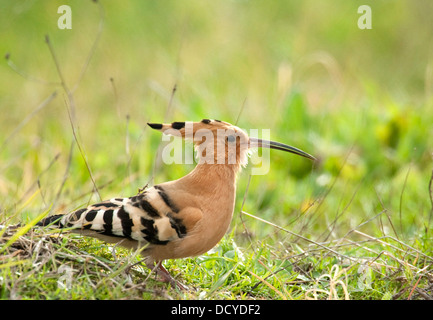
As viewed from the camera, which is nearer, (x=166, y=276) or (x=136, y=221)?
(x=136, y=221)

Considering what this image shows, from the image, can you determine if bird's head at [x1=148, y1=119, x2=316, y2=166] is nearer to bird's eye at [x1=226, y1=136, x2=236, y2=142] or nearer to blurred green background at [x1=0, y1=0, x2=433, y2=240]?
bird's eye at [x1=226, y1=136, x2=236, y2=142]

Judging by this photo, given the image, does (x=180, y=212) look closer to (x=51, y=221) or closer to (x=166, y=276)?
(x=166, y=276)

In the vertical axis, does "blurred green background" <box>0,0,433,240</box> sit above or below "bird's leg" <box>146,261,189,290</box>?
above

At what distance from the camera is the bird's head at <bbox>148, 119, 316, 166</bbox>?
2855mm

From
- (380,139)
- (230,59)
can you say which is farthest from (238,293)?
(230,59)

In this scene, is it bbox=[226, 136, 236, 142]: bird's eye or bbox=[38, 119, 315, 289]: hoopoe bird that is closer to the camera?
bbox=[38, 119, 315, 289]: hoopoe bird

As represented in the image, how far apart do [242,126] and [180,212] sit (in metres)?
3.13

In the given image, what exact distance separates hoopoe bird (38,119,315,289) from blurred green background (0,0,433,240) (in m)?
0.68

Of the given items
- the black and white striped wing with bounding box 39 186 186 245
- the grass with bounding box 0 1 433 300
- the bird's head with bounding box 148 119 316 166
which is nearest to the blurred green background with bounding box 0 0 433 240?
the grass with bounding box 0 1 433 300

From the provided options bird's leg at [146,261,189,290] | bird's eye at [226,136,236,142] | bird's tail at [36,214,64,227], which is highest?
bird's eye at [226,136,236,142]

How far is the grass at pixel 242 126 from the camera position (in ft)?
9.51

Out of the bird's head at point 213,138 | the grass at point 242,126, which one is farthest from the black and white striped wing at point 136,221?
the bird's head at point 213,138

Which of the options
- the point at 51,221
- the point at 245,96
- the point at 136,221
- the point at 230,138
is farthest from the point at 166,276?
the point at 245,96

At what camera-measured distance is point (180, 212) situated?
276 cm
